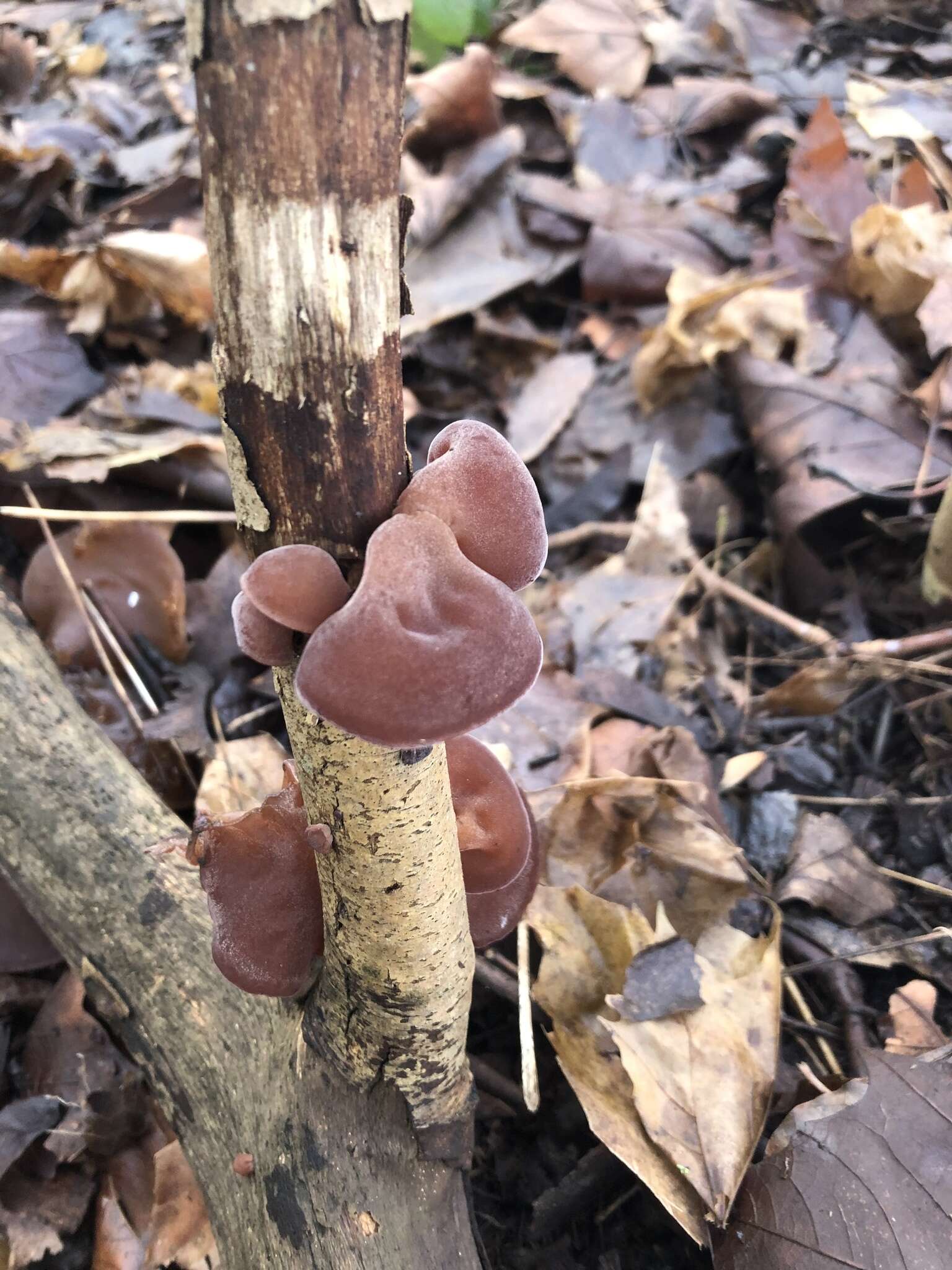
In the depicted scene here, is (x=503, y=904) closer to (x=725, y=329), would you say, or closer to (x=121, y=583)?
(x=121, y=583)

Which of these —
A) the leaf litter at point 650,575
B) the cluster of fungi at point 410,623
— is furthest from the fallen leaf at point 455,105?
the cluster of fungi at point 410,623

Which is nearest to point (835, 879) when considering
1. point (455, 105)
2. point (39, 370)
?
point (39, 370)

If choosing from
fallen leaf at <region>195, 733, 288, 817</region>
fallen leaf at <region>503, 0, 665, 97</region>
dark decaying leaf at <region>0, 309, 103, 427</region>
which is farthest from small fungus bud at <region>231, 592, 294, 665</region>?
fallen leaf at <region>503, 0, 665, 97</region>

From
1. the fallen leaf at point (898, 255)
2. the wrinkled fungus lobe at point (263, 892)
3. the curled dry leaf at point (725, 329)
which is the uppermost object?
the fallen leaf at point (898, 255)

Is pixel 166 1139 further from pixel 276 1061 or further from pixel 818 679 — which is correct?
pixel 818 679

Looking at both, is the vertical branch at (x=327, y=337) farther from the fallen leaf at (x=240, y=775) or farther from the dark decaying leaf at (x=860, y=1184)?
the fallen leaf at (x=240, y=775)

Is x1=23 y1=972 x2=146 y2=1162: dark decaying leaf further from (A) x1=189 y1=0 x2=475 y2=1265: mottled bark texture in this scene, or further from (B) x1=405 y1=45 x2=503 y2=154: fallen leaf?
(B) x1=405 y1=45 x2=503 y2=154: fallen leaf
